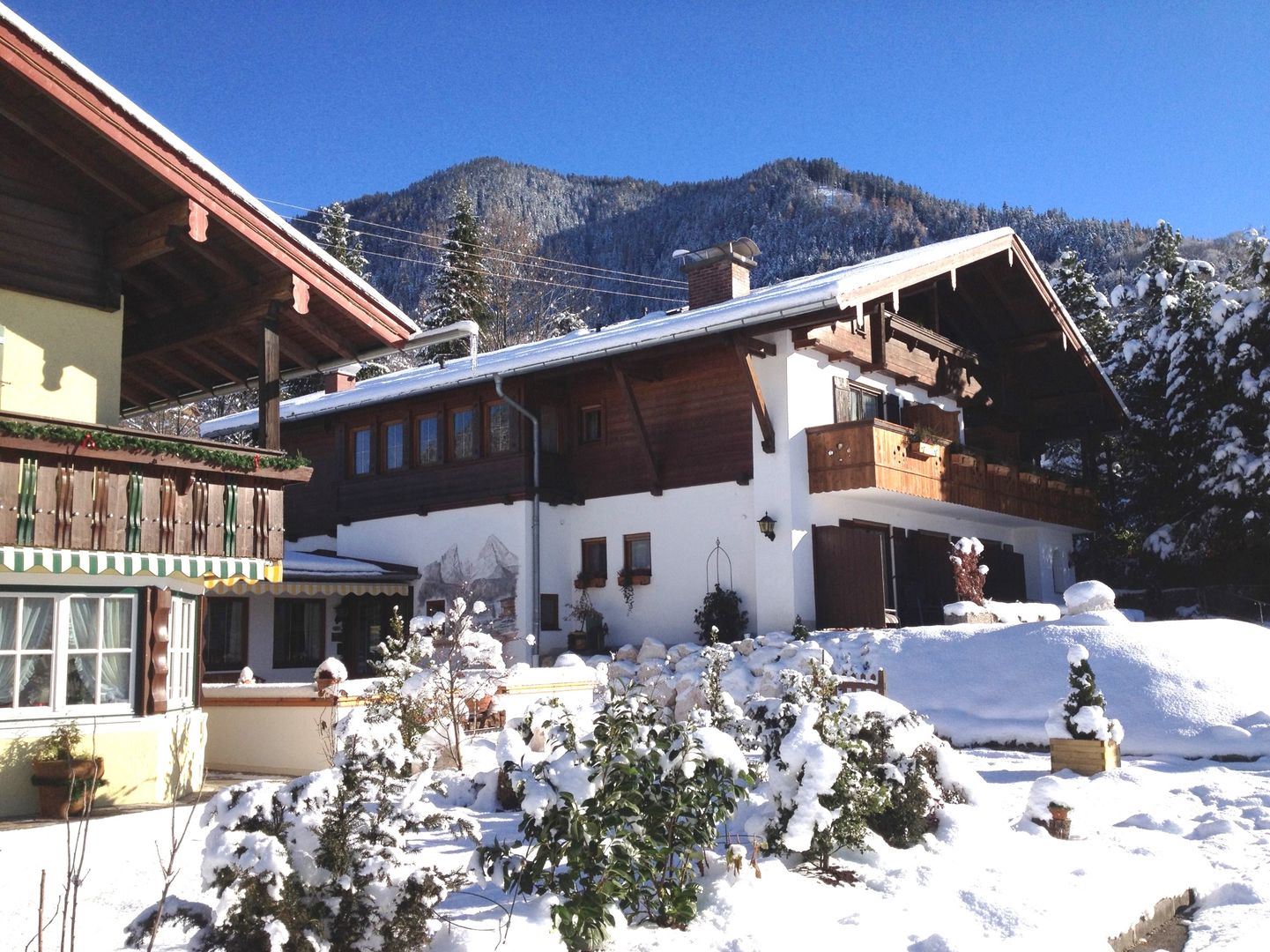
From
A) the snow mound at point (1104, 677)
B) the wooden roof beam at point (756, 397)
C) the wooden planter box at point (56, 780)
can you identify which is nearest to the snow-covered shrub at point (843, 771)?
the wooden planter box at point (56, 780)

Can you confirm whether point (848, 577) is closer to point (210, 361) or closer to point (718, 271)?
point (718, 271)

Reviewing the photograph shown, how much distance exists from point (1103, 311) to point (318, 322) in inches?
1214

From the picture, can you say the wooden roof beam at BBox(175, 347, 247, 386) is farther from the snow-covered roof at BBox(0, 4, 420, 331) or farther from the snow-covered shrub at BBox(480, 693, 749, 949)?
the snow-covered shrub at BBox(480, 693, 749, 949)

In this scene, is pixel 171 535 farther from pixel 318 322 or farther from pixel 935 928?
pixel 935 928

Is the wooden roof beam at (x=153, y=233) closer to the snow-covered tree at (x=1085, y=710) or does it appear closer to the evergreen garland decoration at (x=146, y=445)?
the evergreen garland decoration at (x=146, y=445)

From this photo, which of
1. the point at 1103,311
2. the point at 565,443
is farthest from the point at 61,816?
the point at 1103,311

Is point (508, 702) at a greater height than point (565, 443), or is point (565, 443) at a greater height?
point (565, 443)

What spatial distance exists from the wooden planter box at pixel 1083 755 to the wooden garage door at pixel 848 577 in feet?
24.0

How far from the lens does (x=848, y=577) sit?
1978 centimetres

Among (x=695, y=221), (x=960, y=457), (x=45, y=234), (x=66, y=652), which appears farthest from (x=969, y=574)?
(x=695, y=221)

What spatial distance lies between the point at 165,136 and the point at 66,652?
15.0ft

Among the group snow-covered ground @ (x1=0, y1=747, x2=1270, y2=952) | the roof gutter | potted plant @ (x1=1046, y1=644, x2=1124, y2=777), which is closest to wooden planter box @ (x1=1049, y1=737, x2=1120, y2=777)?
potted plant @ (x1=1046, y1=644, x2=1124, y2=777)

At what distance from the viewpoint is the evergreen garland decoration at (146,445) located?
9.20 meters

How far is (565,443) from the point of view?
76.6ft
